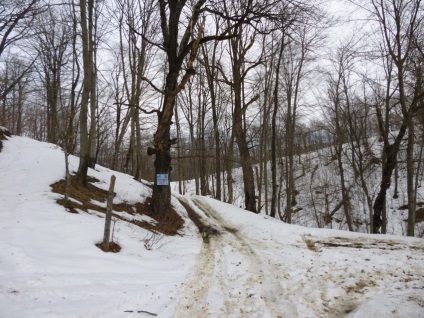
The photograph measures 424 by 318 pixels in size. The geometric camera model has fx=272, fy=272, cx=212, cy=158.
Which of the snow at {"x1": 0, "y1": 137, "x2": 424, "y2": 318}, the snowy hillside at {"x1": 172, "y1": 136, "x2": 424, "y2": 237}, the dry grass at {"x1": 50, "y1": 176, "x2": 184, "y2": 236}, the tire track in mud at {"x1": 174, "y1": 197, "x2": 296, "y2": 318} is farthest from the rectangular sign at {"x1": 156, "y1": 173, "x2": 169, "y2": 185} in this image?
the snowy hillside at {"x1": 172, "y1": 136, "x2": 424, "y2": 237}

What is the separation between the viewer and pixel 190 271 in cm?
497

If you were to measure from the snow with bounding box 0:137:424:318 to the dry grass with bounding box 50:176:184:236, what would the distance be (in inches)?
17.6

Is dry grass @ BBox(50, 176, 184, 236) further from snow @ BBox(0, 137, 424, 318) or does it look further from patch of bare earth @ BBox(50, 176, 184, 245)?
snow @ BBox(0, 137, 424, 318)

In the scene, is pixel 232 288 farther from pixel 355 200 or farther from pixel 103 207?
pixel 355 200

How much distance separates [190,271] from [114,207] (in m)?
4.77

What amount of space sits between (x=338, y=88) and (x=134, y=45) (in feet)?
42.2

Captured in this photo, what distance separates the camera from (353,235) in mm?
7410

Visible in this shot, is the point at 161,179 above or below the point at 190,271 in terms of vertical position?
above

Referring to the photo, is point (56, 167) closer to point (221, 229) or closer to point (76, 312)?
point (221, 229)

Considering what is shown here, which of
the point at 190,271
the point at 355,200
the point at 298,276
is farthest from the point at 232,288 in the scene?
the point at 355,200

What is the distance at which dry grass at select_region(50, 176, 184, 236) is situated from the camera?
7.64 meters

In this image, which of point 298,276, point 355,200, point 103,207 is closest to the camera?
point 298,276

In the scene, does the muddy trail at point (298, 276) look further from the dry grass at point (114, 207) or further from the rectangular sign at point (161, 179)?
the rectangular sign at point (161, 179)

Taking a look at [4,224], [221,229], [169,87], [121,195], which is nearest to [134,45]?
[169,87]
